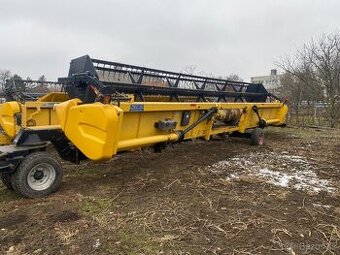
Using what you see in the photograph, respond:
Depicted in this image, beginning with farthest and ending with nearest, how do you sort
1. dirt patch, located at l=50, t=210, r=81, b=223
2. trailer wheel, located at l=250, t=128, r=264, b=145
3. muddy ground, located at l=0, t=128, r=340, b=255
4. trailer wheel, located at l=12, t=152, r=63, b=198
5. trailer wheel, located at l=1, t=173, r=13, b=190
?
trailer wheel, located at l=250, t=128, r=264, b=145 → trailer wheel, located at l=1, t=173, r=13, b=190 → trailer wheel, located at l=12, t=152, r=63, b=198 → dirt patch, located at l=50, t=210, r=81, b=223 → muddy ground, located at l=0, t=128, r=340, b=255

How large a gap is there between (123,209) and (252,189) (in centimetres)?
187

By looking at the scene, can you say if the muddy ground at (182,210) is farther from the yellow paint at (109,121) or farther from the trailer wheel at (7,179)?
the yellow paint at (109,121)

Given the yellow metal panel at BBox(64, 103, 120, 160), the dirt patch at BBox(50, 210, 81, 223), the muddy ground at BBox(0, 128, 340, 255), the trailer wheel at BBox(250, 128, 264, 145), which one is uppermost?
the yellow metal panel at BBox(64, 103, 120, 160)

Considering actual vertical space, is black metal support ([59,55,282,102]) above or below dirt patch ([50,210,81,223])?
above

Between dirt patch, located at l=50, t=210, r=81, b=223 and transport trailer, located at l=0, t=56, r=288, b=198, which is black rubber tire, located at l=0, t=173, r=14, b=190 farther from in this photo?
dirt patch, located at l=50, t=210, r=81, b=223

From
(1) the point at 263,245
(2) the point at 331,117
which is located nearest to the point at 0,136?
(1) the point at 263,245

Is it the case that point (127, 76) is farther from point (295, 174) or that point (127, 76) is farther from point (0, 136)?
point (295, 174)

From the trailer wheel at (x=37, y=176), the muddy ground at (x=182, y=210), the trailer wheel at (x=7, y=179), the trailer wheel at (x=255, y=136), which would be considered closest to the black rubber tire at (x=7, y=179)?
the trailer wheel at (x=7, y=179)

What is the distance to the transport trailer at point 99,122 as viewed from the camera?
452 centimetres

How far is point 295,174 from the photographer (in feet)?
19.5

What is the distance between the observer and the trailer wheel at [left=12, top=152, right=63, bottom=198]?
14.6 feet

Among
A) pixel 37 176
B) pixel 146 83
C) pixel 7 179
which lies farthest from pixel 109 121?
pixel 146 83

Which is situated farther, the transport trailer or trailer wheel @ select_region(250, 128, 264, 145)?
trailer wheel @ select_region(250, 128, 264, 145)

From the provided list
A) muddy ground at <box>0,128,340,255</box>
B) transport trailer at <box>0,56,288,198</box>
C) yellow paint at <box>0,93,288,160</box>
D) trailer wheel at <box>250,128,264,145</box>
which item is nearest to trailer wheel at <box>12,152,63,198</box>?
transport trailer at <box>0,56,288,198</box>
